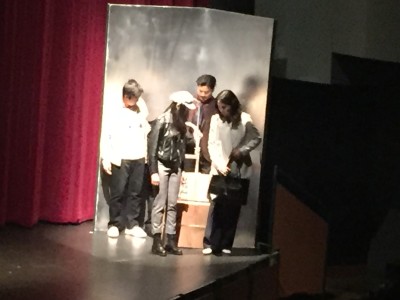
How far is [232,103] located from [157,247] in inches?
Answer: 24.9

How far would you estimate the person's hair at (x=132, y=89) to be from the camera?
289 centimetres

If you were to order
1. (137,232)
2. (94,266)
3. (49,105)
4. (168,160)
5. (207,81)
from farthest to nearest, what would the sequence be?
(49,105)
(137,232)
(207,81)
(168,160)
(94,266)

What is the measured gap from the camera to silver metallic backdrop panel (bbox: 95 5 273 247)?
2.88m

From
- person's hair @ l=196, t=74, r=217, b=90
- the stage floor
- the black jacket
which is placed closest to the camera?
the stage floor

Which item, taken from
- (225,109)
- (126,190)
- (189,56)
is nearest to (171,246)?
(126,190)

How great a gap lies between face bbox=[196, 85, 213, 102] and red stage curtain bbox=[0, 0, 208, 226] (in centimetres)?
48

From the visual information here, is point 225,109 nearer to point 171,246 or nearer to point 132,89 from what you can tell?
point 132,89

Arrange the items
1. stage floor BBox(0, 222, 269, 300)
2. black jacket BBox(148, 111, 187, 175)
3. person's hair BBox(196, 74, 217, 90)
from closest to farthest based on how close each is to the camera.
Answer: stage floor BBox(0, 222, 269, 300)
black jacket BBox(148, 111, 187, 175)
person's hair BBox(196, 74, 217, 90)

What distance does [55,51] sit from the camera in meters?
3.06

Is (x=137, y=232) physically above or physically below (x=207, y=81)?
below

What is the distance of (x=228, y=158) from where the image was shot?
2.82 m

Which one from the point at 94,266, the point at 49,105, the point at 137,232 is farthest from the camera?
the point at 49,105

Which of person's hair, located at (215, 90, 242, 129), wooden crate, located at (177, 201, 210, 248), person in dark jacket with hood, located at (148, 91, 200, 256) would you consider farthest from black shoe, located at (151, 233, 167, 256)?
person's hair, located at (215, 90, 242, 129)

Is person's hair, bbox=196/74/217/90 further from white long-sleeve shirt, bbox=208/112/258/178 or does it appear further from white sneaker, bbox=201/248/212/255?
white sneaker, bbox=201/248/212/255
